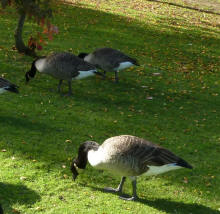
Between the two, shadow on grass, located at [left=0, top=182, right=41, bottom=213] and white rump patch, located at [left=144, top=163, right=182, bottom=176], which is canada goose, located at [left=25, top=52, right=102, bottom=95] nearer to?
shadow on grass, located at [left=0, top=182, right=41, bottom=213]

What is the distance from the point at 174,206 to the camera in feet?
25.6

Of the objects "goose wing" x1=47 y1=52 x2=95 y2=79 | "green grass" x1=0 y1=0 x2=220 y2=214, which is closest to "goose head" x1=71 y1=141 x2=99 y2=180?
"green grass" x1=0 y1=0 x2=220 y2=214

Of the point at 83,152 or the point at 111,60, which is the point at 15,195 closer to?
the point at 83,152

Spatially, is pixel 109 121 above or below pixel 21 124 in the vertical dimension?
below

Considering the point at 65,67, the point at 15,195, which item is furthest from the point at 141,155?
the point at 65,67

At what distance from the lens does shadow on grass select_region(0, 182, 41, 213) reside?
6.99 meters

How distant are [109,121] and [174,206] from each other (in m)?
4.45

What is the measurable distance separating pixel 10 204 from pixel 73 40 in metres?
13.9

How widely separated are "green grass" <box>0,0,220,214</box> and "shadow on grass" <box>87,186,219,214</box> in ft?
0.07

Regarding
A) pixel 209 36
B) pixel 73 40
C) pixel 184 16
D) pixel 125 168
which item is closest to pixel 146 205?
pixel 125 168

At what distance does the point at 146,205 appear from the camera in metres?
7.61

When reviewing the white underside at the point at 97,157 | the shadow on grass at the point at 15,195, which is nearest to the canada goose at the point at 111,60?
the white underside at the point at 97,157

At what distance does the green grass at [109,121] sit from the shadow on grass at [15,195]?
18 mm

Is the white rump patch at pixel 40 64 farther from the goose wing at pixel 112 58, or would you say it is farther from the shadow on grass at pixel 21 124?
the shadow on grass at pixel 21 124
